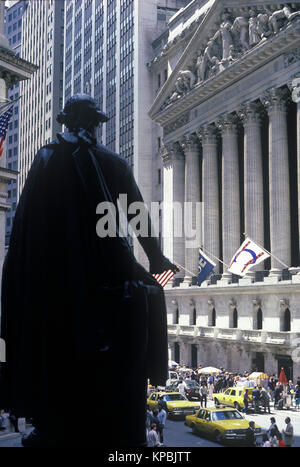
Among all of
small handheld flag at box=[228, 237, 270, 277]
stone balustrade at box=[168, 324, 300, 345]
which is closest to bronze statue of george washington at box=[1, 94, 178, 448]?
small handheld flag at box=[228, 237, 270, 277]

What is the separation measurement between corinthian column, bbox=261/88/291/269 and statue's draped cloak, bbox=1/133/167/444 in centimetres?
4591

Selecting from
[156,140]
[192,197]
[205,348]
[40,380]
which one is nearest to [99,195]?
[40,380]

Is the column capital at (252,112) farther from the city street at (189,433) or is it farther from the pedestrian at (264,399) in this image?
the pedestrian at (264,399)

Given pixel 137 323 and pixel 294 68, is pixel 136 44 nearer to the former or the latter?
pixel 294 68

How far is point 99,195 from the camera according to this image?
5484 mm

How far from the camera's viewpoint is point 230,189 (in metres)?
58.4

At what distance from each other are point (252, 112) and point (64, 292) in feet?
170

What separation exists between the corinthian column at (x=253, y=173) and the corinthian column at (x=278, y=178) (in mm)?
2596

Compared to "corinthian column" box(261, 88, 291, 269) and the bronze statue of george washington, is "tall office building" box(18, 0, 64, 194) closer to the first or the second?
"corinthian column" box(261, 88, 291, 269)

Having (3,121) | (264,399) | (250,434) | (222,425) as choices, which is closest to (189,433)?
(222,425)

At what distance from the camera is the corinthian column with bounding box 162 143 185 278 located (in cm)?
6681

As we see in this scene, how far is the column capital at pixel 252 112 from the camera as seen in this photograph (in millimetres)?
55000

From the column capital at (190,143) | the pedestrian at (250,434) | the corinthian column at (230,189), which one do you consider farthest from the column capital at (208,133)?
the pedestrian at (250,434)

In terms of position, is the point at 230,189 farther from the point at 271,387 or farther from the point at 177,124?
the point at 271,387
